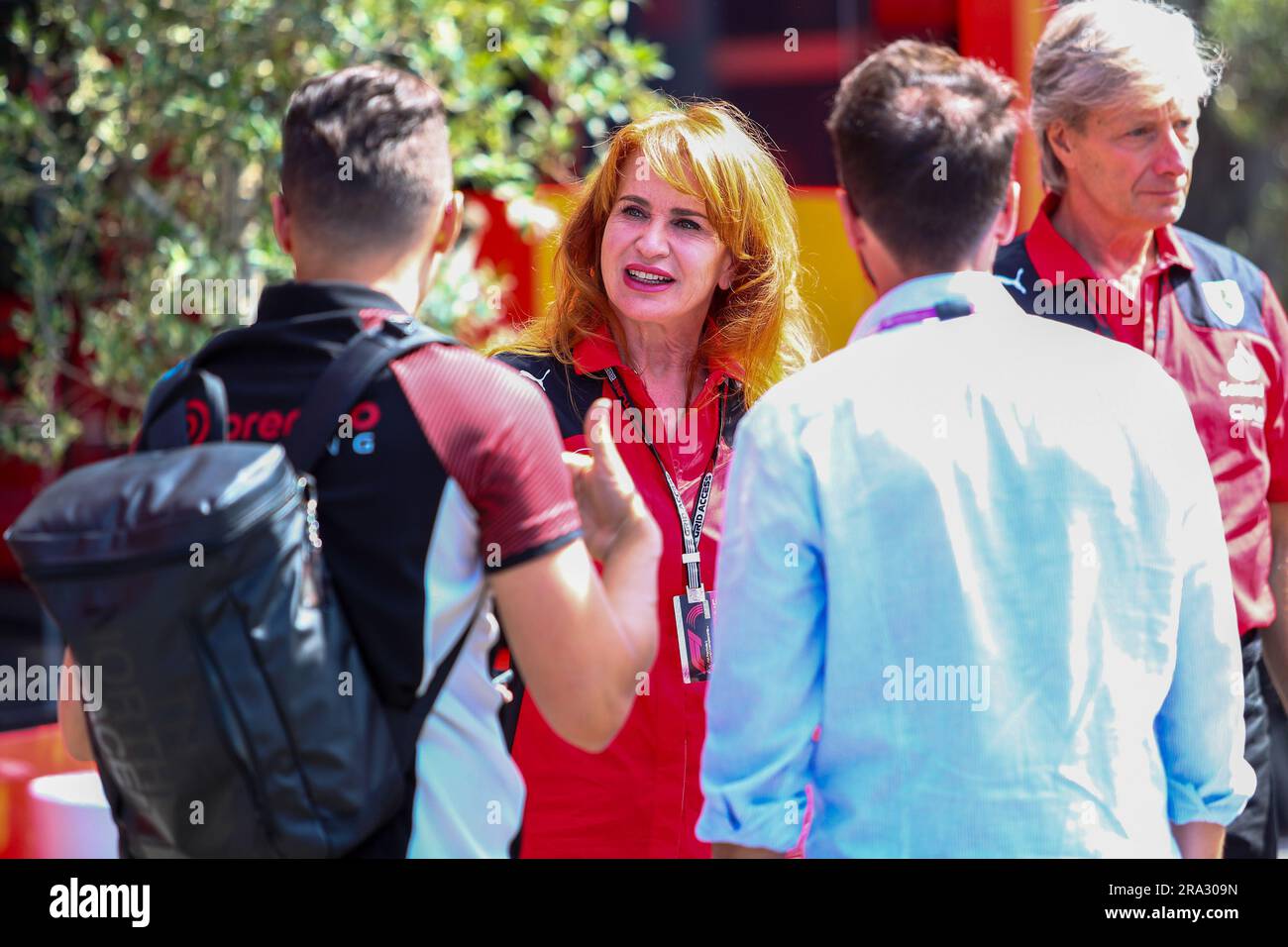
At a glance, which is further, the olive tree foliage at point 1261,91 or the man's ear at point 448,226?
the olive tree foliage at point 1261,91

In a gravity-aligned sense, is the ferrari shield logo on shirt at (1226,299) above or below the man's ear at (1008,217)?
below

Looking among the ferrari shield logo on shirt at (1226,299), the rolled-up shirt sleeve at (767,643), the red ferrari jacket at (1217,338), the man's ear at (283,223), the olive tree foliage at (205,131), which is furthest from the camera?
the olive tree foliage at (205,131)

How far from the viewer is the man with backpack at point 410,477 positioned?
1673mm

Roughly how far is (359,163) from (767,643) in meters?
0.79

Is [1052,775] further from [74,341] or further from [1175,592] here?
[74,341]

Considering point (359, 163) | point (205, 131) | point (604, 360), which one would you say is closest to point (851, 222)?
point (359, 163)

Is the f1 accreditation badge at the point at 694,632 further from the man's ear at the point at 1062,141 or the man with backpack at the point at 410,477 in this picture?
the man's ear at the point at 1062,141

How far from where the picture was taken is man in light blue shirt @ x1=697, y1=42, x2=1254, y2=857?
1736 mm

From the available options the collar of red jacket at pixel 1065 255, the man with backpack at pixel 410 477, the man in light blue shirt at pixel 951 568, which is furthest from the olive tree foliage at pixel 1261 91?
the man with backpack at pixel 410 477

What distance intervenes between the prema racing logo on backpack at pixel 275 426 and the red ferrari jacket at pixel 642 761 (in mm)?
994

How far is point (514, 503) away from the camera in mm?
1680

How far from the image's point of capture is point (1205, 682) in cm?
189
